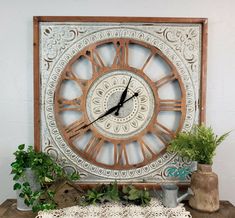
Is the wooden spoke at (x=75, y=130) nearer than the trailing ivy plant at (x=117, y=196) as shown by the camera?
No

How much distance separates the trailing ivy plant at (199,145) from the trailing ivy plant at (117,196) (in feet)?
0.74

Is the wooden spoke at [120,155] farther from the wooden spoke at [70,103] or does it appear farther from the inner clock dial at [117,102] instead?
the wooden spoke at [70,103]

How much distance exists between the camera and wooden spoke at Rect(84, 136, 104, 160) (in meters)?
1.23

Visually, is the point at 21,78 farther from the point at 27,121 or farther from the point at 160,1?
the point at 160,1

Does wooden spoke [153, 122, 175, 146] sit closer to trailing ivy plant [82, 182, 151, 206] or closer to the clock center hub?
the clock center hub

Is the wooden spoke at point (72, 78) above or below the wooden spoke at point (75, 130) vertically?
above

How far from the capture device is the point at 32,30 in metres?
1.25

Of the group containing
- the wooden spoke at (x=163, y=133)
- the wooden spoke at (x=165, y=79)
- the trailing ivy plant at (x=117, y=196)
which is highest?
the wooden spoke at (x=165, y=79)

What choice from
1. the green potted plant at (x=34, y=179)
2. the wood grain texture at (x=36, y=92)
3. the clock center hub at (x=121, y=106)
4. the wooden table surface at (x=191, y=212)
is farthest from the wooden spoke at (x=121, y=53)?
the wooden table surface at (x=191, y=212)

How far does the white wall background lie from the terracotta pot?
0.21 metres

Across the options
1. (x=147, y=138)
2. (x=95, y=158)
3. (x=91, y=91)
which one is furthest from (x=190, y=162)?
(x=91, y=91)

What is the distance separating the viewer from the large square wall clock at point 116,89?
122 cm

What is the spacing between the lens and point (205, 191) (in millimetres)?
1069

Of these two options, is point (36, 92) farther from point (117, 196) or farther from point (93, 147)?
point (117, 196)
